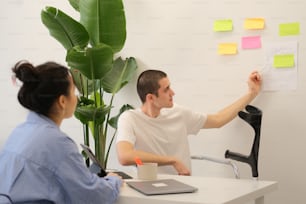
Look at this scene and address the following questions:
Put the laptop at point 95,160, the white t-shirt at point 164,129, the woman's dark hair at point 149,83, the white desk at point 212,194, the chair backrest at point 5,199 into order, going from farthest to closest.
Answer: the woman's dark hair at point 149,83, the white t-shirt at point 164,129, the laptop at point 95,160, the white desk at point 212,194, the chair backrest at point 5,199

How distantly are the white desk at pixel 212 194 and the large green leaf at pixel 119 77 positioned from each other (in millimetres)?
1282

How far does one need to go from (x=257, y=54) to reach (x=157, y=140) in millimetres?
855

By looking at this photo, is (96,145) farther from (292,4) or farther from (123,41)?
(292,4)

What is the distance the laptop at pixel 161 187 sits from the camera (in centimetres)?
204

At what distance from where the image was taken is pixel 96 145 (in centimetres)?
345

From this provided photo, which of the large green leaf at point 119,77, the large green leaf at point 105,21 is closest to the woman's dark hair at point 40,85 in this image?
the large green leaf at point 105,21

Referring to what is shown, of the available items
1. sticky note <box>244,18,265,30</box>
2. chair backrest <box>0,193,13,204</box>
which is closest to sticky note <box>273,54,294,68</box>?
sticky note <box>244,18,265,30</box>

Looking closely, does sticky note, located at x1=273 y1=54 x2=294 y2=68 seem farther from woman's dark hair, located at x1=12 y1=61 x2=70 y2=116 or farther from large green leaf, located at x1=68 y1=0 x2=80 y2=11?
woman's dark hair, located at x1=12 y1=61 x2=70 y2=116

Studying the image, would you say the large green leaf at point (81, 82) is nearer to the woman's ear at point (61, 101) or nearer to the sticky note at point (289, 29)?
the sticky note at point (289, 29)

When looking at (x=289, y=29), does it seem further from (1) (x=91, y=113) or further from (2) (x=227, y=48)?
(1) (x=91, y=113)

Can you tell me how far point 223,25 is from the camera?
10.8 ft

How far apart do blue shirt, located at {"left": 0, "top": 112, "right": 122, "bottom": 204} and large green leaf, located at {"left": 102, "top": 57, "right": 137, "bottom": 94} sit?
1559 millimetres

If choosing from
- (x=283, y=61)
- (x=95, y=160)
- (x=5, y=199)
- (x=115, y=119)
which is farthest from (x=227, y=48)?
(x=5, y=199)

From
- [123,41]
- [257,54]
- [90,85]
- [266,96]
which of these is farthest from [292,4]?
[90,85]
